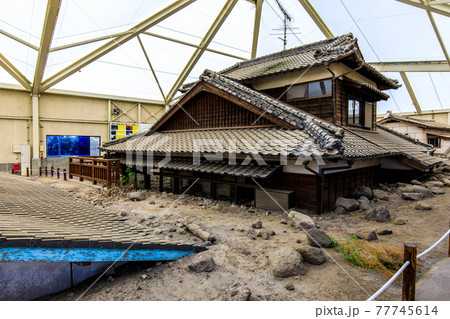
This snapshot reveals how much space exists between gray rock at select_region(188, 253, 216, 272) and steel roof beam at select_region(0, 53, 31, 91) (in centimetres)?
1901

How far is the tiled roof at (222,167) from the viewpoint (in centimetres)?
781

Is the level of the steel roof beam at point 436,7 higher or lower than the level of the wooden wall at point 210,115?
higher

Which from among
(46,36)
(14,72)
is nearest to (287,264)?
(46,36)

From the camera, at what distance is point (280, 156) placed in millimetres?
7172

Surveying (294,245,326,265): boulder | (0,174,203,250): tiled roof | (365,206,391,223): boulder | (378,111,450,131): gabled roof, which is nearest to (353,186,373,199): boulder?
(365,206,391,223): boulder

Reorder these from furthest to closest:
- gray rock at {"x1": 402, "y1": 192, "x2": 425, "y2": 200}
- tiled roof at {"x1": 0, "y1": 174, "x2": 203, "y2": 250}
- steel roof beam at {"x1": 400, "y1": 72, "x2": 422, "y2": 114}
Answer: steel roof beam at {"x1": 400, "y1": 72, "x2": 422, "y2": 114} → gray rock at {"x1": 402, "y1": 192, "x2": 425, "y2": 200} → tiled roof at {"x1": 0, "y1": 174, "x2": 203, "y2": 250}

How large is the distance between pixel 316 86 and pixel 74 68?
16.6m

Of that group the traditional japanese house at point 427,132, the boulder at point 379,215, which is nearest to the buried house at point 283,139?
the boulder at point 379,215

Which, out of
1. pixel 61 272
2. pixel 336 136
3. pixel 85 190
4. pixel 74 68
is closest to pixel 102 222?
pixel 61 272

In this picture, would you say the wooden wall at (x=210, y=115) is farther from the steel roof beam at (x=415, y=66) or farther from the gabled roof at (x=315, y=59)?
the steel roof beam at (x=415, y=66)

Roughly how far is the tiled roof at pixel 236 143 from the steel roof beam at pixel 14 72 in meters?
10.3

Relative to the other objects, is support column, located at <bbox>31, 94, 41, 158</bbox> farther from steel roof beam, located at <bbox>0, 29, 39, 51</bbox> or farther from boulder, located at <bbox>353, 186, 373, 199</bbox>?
boulder, located at <bbox>353, 186, 373, 199</bbox>

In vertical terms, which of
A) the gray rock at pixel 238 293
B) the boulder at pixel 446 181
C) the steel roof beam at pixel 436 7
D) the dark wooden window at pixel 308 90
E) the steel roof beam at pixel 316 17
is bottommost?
the gray rock at pixel 238 293

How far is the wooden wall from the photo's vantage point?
1022cm
